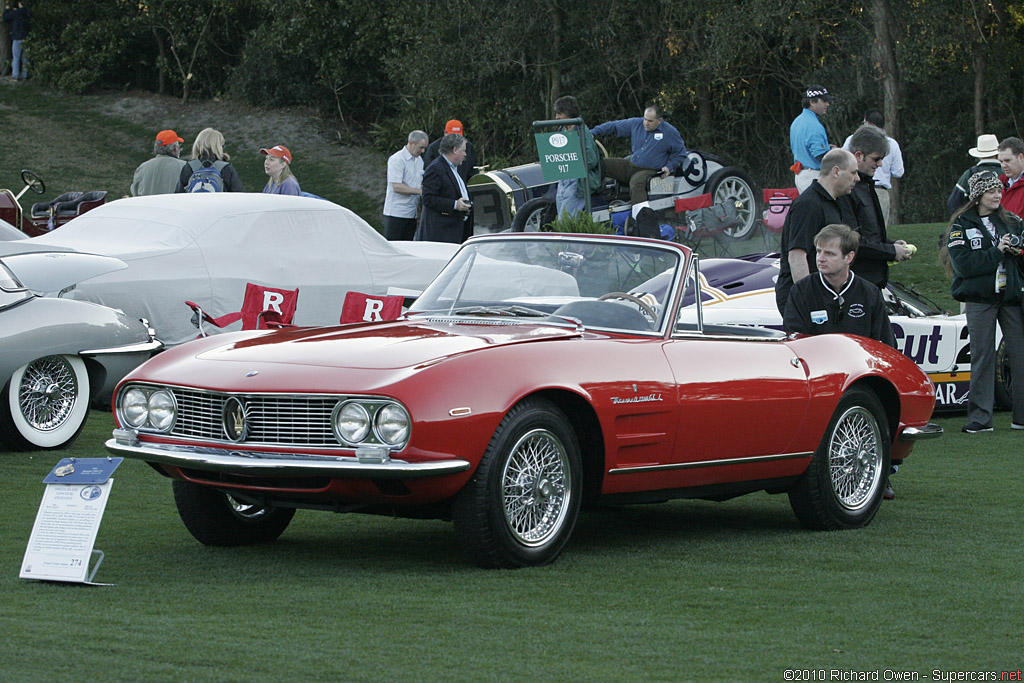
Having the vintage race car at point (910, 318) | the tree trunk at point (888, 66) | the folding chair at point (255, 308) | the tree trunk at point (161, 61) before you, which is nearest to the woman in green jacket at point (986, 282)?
the vintage race car at point (910, 318)

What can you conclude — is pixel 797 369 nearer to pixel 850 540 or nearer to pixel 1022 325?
pixel 850 540

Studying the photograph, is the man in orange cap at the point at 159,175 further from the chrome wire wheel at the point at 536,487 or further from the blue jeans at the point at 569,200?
the chrome wire wheel at the point at 536,487

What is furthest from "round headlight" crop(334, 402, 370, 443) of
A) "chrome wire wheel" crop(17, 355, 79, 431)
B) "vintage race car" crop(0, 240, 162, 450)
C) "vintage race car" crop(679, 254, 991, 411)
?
"vintage race car" crop(679, 254, 991, 411)

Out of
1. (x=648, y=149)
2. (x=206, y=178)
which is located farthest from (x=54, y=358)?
(x=648, y=149)

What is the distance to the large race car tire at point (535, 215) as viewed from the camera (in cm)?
1609

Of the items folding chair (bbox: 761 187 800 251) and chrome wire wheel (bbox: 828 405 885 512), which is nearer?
chrome wire wheel (bbox: 828 405 885 512)

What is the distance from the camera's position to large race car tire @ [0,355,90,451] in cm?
884

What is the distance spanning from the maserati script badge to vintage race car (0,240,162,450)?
12.0 ft

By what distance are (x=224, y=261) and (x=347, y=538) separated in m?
5.02

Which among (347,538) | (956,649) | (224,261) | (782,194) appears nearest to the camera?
(956,649)

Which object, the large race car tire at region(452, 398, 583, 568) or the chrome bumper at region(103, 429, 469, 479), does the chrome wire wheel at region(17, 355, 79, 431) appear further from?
the large race car tire at region(452, 398, 583, 568)

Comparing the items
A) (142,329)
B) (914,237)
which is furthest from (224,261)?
(914,237)

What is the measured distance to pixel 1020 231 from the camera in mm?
10273

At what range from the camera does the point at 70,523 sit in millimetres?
5438
